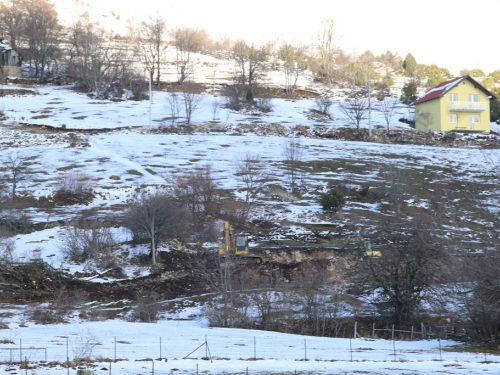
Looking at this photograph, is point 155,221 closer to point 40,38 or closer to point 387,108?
point 387,108

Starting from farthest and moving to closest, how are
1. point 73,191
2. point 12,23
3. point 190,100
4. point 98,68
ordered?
point 12,23, point 98,68, point 190,100, point 73,191

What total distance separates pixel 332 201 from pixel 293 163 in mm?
10411

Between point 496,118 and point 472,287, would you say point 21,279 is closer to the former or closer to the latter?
point 472,287

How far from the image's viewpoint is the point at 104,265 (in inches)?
1404

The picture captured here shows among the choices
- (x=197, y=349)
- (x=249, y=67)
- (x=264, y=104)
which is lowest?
(x=197, y=349)

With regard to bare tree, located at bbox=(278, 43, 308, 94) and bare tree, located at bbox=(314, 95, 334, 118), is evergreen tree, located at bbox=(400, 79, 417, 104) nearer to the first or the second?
bare tree, located at bbox=(314, 95, 334, 118)

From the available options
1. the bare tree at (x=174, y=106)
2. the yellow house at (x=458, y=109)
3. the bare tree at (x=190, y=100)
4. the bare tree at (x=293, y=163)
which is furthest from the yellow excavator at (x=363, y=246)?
the yellow house at (x=458, y=109)

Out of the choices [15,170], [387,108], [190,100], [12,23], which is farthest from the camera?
[12,23]

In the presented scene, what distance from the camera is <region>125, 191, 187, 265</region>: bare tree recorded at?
38.0 m

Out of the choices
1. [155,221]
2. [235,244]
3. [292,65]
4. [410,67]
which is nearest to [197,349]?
[235,244]

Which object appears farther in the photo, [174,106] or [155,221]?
[174,106]

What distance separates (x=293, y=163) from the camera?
56.0 m

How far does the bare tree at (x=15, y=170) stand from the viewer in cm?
4678

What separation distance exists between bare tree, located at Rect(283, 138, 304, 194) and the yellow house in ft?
75.8
